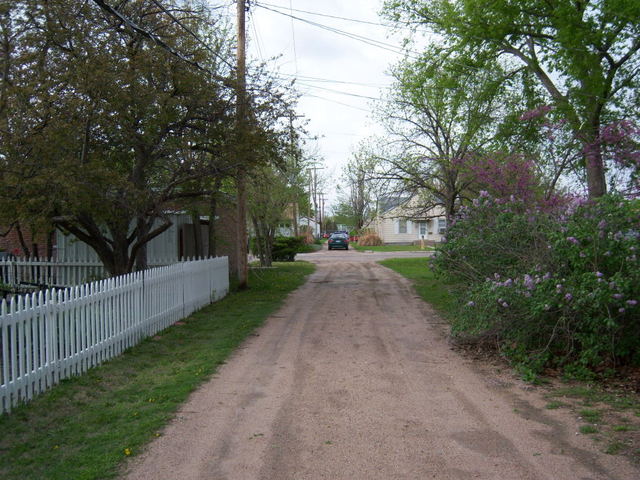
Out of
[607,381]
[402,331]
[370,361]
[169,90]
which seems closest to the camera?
[607,381]

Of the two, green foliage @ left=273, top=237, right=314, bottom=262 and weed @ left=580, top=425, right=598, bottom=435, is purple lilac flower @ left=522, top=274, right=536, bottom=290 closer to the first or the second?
Answer: weed @ left=580, top=425, right=598, bottom=435

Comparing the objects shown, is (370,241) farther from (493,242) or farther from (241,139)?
(493,242)

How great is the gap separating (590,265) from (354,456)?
4.05m

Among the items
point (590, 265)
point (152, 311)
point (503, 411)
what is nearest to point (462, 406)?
point (503, 411)

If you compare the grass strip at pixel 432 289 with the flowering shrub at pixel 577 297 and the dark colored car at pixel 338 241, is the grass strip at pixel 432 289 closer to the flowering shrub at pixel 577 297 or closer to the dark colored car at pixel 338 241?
the flowering shrub at pixel 577 297

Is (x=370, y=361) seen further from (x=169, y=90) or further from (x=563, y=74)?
(x=563, y=74)

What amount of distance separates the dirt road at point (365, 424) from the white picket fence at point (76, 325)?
1.70 m

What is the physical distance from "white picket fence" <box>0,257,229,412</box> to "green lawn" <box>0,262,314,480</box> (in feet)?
0.60

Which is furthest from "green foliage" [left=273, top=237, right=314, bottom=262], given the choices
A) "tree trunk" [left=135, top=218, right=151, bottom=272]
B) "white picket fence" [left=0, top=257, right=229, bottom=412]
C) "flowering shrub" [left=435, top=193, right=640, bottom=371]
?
"flowering shrub" [left=435, top=193, right=640, bottom=371]

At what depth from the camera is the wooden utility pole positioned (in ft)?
42.9

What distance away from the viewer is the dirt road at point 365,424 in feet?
14.1

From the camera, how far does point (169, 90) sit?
12.2 metres

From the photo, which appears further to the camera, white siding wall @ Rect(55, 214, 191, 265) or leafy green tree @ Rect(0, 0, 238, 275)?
white siding wall @ Rect(55, 214, 191, 265)

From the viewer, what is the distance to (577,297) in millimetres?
6535
